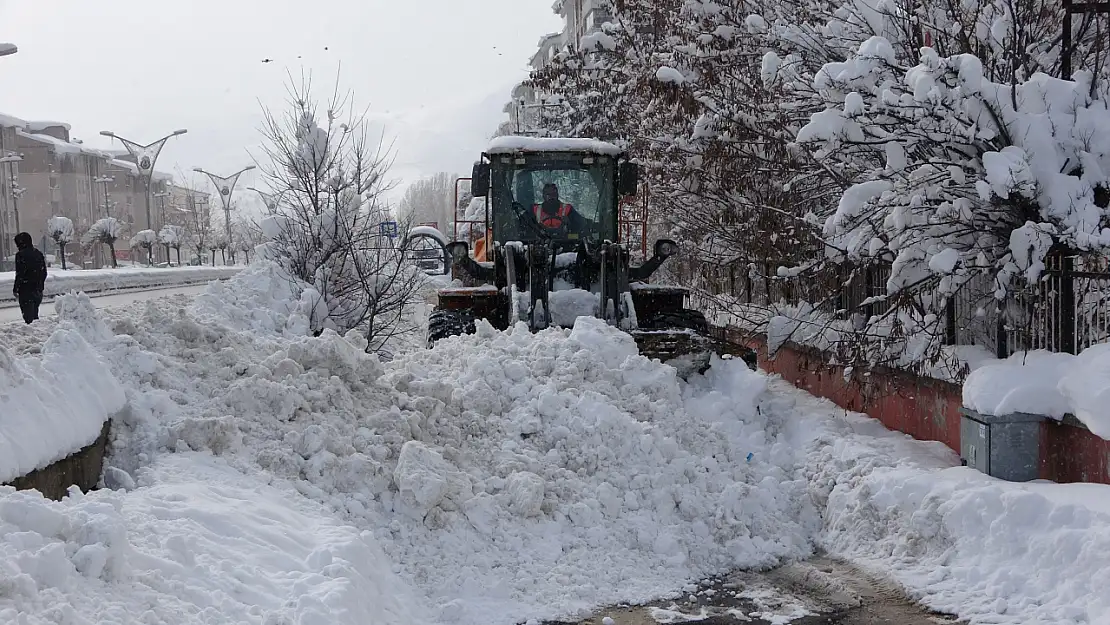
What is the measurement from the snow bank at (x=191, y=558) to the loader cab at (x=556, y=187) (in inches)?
255

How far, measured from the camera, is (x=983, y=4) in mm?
7719

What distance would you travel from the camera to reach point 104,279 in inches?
1259

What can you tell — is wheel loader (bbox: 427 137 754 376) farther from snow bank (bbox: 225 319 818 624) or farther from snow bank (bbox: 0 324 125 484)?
snow bank (bbox: 0 324 125 484)

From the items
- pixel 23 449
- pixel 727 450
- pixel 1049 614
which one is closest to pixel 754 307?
pixel 727 450

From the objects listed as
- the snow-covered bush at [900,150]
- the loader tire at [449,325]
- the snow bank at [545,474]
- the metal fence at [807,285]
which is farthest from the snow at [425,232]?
the snow bank at [545,474]

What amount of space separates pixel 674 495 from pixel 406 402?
218 cm

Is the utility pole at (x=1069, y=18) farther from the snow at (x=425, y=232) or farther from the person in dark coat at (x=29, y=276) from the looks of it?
the person in dark coat at (x=29, y=276)

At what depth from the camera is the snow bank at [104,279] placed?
90.5ft

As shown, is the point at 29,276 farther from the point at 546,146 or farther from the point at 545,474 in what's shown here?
the point at 545,474

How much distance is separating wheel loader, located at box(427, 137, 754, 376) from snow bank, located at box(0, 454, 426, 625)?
15.4 feet

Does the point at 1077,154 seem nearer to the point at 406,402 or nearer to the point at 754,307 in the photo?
the point at 406,402

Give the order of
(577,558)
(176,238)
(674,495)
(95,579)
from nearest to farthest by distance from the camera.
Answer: (95,579) < (577,558) < (674,495) < (176,238)

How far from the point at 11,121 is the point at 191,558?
77867mm

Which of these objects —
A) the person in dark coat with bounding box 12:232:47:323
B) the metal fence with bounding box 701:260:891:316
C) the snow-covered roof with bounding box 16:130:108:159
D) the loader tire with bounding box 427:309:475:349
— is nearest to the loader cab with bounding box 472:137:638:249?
the loader tire with bounding box 427:309:475:349
